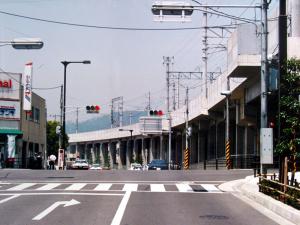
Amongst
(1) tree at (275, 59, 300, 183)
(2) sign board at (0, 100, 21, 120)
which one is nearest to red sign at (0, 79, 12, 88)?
(2) sign board at (0, 100, 21, 120)

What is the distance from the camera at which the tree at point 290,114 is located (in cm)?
1826

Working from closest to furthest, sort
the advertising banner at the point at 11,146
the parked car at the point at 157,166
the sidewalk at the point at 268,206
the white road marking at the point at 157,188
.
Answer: the sidewalk at the point at 268,206, the white road marking at the point at 157,188, the advertising banner at the point at 11,146, the parked car at the point at 157,166

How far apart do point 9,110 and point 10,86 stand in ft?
7.74

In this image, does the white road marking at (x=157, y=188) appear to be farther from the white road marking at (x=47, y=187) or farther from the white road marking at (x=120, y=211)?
the white road marking at (x=47, y=187)

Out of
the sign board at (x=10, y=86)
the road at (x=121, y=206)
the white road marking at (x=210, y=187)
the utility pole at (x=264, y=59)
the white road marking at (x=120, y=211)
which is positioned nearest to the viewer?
the white road marking at (x=120, y=211)

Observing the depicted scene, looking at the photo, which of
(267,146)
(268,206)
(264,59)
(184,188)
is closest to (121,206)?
(268,206)

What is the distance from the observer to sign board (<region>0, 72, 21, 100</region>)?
5919 centimetres

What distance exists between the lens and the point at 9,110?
59438 mm

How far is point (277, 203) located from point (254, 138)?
1766 inches

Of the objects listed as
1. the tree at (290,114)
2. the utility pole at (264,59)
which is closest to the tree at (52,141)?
the utility pole at (264,59)

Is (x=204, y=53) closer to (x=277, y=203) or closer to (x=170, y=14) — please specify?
(x=170, y=14)

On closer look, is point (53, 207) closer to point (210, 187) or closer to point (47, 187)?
point (47, 187)

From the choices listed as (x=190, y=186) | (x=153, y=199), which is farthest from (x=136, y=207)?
(x=190, y=186)

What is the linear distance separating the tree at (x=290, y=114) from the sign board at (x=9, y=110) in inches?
1720
